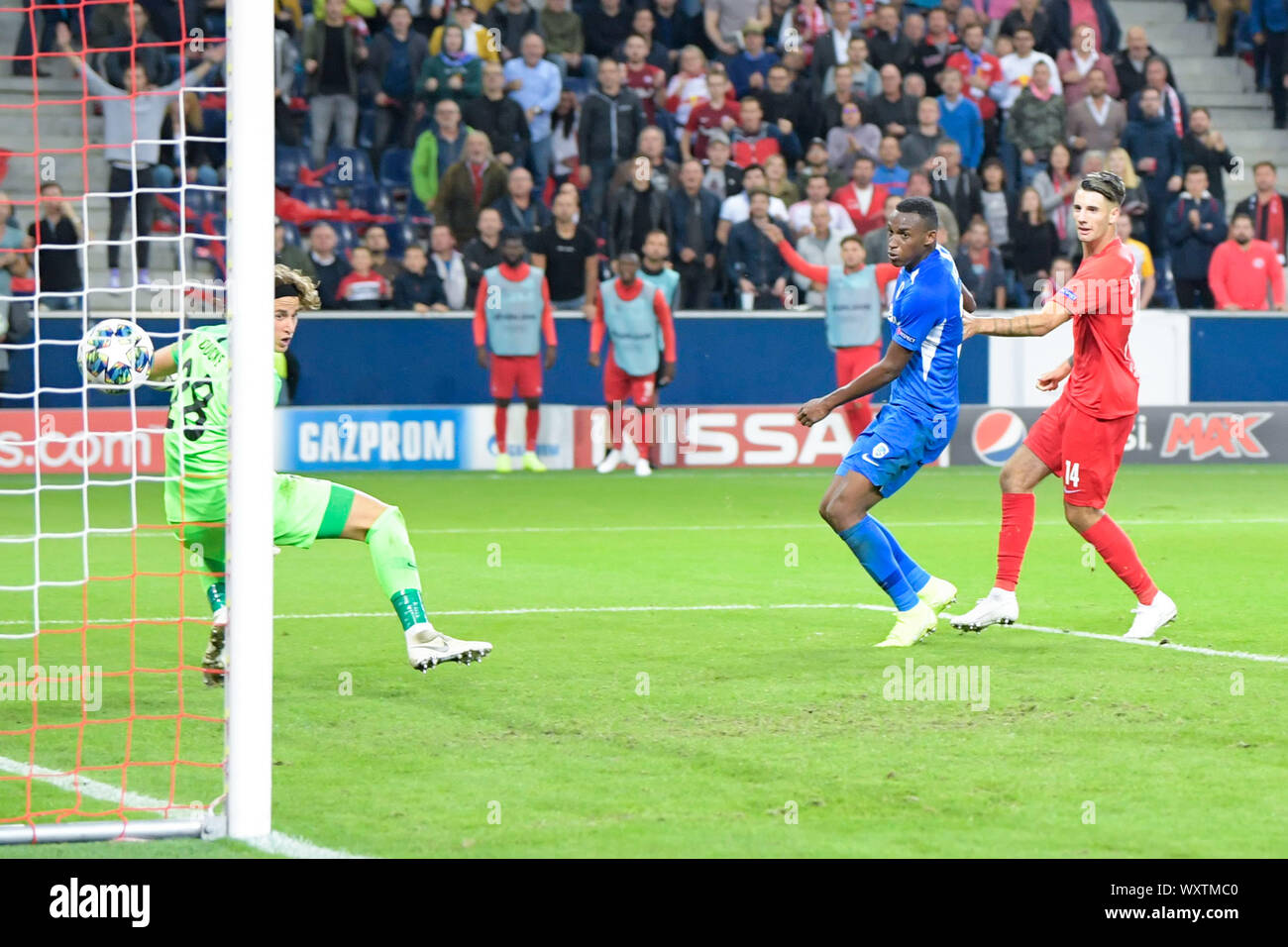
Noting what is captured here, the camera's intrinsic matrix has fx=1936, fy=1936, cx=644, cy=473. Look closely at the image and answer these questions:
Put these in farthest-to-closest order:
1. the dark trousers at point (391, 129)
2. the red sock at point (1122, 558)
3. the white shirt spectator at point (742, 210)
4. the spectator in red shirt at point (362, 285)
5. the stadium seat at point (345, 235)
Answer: the dark trousers at point (391, 129), the white shirt spectator at point (742, 210), the stadium seat at point (345, 235), the spectator in red shirt at point (362, 285), the red sock at point (1122, 558)

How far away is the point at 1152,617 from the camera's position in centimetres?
854

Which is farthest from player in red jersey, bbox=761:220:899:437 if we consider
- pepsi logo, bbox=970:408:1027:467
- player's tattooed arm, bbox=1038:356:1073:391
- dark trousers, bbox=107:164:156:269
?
player's tattooed arm, bbox=1038:356:1073:391

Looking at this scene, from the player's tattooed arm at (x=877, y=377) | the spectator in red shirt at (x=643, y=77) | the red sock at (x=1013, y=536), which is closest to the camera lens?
the player's tattooed arm at (x=877, y=377)

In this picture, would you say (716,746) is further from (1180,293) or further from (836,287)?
(1180,293)

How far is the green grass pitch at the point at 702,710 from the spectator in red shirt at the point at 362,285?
23.3 feet

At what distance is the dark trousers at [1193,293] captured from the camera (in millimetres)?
21734

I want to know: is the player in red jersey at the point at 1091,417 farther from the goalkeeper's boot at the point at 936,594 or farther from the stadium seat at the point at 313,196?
the stadium seat at the point at 313,196

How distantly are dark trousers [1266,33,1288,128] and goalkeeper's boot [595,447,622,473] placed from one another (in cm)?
1114

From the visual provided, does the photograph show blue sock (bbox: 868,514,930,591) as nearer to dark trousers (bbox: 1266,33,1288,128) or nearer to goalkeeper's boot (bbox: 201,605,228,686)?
goalkeeper's boot (bbox: 201,605,228,686)

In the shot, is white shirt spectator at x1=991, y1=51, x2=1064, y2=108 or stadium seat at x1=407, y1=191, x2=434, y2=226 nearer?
stadium seat at x1=407, y1=191, x2=434, y2=226

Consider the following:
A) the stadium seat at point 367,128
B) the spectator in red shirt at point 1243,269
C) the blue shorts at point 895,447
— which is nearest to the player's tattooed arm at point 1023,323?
the blue shorts at point 895,447

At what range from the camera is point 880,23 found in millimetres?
22297

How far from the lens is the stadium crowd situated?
2000cm

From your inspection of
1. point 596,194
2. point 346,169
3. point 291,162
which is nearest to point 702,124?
point 596,194
